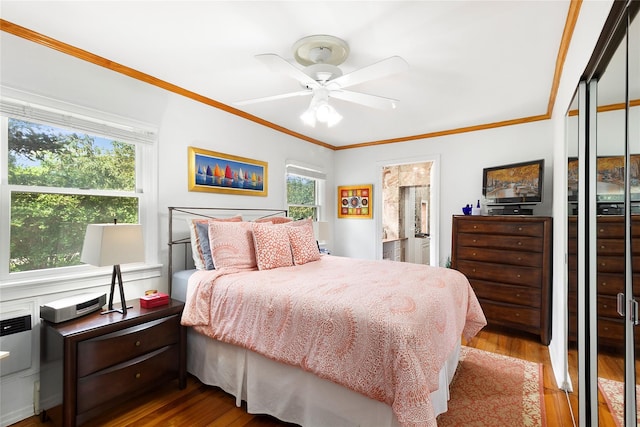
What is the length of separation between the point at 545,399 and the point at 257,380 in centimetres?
205

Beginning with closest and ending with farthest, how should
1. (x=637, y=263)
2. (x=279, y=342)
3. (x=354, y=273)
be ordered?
1. (x=637, y=263)
2. (x=279, y=342)
3. (x=354, y=273)

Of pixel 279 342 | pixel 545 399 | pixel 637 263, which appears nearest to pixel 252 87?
pixel 279 342

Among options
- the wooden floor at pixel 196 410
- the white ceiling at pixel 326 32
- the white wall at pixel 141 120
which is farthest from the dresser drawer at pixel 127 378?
the white ceiling at pixel 326 32

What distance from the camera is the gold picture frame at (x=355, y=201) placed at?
16.5ft

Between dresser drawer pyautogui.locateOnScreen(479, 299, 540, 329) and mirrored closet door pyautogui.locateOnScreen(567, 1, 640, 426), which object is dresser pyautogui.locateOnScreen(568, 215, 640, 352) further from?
dresser drawer pyautogui.locateOnScreen(479, 299, 540, 329)

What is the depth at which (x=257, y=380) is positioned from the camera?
2027 mm

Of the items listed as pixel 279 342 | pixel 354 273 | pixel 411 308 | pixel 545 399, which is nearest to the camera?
pixel 411 308

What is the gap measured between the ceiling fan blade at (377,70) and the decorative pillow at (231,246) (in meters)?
1.46

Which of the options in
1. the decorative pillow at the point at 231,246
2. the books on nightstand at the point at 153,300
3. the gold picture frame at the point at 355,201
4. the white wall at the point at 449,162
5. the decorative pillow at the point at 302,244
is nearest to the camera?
the books on nightstand at the point at 153,300

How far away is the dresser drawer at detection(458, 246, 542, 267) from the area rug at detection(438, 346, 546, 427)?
Answer: 1036mm

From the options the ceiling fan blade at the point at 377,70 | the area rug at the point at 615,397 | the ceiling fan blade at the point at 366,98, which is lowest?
the area rug at the point at 615,397

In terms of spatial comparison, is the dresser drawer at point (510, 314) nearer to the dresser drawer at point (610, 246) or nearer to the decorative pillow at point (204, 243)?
the dresser drawer at point (610, 246)

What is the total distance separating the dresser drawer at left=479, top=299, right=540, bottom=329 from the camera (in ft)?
10.8

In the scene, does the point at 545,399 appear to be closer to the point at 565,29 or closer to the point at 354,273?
the point at 354,273
